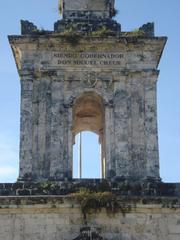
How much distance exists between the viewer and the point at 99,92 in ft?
55.2

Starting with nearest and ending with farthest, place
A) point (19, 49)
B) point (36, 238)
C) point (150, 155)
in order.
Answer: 1. point (36, 238)
2. point (150, 155)
3. point (19, 49)

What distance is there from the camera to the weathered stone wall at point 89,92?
1617 centimetres

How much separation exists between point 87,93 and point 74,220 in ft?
11.5

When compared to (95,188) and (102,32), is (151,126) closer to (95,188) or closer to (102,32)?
(95,188)

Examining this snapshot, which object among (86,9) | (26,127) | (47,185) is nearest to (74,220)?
(47,185)

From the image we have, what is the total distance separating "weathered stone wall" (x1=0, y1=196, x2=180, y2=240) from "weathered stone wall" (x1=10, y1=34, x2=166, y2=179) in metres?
0.90

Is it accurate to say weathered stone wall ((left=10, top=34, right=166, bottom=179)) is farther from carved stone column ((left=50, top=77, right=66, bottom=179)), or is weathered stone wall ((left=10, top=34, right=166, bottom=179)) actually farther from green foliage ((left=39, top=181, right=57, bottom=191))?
green foliage ((left=39, top=181, right=57, bottom=191))

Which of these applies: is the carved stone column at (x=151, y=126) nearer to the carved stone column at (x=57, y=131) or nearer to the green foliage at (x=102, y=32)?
the green foliage at (x=102, y=32)

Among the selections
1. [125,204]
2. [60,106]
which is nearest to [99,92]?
[60,106]

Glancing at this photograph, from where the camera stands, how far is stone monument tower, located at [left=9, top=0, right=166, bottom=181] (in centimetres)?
1617

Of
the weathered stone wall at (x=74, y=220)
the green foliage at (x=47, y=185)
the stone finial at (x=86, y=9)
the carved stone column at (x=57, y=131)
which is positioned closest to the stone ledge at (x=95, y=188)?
the green foliage at (x=47, y=185)

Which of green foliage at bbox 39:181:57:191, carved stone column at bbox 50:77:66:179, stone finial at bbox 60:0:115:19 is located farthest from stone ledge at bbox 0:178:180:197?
stone finial at bbox 60:0:115:19

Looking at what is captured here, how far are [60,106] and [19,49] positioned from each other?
198cm

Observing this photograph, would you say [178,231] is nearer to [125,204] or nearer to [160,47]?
[125,204]
